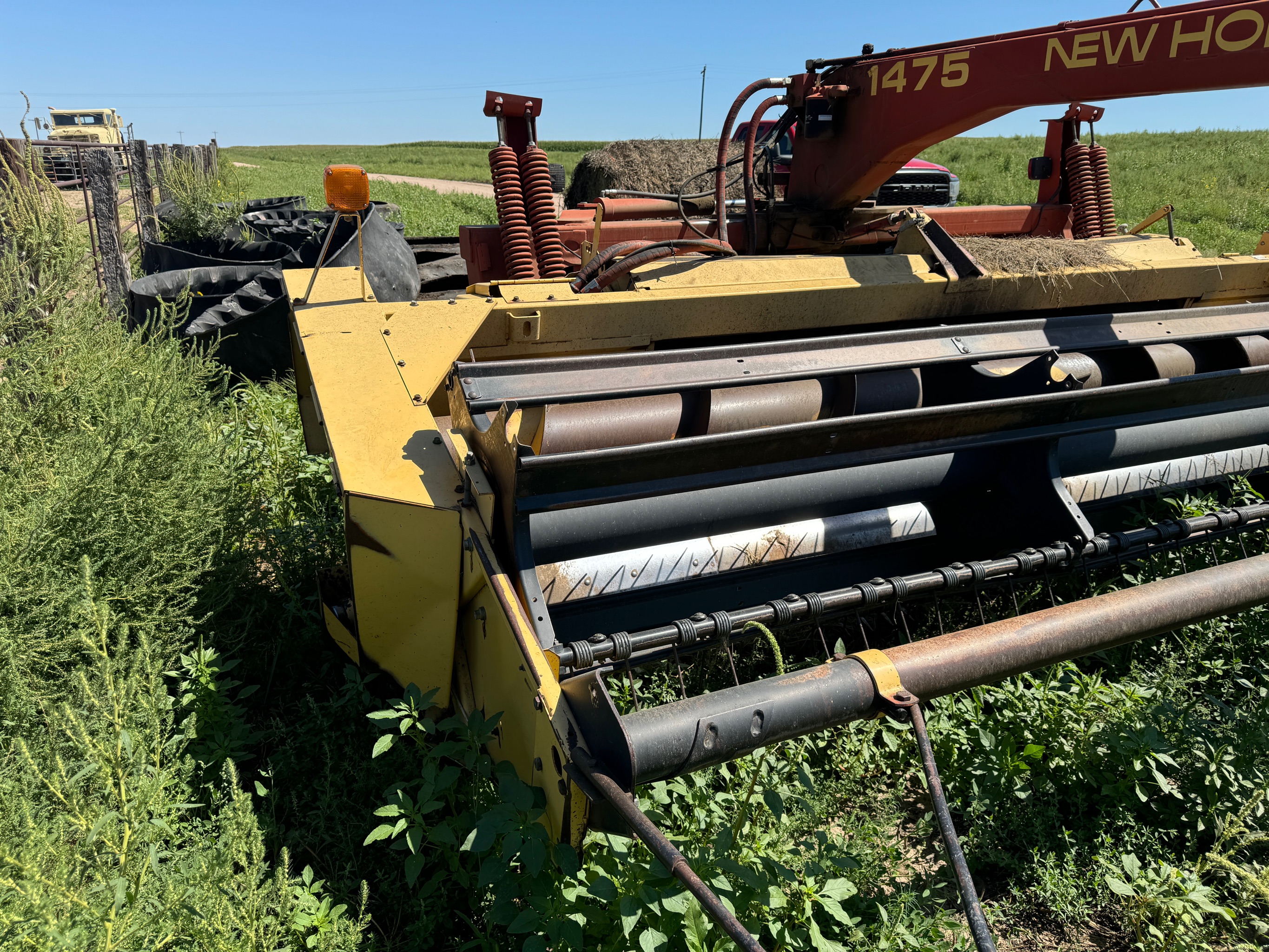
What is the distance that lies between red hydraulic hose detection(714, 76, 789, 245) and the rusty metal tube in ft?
7.90

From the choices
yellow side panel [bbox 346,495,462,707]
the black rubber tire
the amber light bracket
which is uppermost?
the black rubber tire

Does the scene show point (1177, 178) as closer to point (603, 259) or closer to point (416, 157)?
point (603, 259)

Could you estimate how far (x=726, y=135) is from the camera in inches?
154

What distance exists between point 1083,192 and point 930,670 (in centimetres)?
457

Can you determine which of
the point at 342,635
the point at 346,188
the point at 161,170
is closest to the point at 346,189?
the point at 346,188

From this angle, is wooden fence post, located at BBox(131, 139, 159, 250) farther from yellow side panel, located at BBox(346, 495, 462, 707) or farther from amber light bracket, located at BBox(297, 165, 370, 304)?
yellow side panel, located at BBox(346, 495, 462, 707)

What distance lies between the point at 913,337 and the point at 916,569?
2.67ft

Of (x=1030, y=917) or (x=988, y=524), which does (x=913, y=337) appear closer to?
(x=988, y=524)

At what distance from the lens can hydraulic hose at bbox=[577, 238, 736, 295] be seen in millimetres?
3121

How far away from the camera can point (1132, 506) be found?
3.29 meters

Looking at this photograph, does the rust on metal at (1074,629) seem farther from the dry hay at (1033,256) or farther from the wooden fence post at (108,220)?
the wooden fence post at (108,220)

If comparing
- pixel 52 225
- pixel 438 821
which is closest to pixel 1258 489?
pixel 438 821

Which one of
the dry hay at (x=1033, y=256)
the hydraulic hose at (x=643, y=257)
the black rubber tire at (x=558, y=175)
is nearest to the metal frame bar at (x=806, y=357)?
the dry hay at (x=1033, y=256)

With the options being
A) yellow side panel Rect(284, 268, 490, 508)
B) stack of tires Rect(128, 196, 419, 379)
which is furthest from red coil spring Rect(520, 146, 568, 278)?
stack of tires Rect(128, 196, 419, 379)
